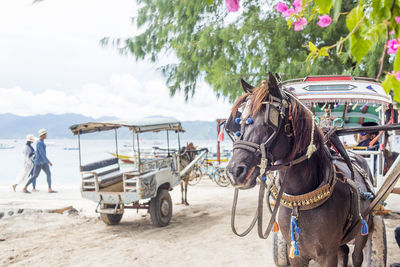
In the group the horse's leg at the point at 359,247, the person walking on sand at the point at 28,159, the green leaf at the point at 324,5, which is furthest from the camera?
the person walking on sand at the point at 28,159

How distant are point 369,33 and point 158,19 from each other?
8.86 meters

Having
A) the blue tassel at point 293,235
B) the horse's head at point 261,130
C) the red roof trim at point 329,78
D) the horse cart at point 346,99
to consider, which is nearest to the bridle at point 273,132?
the horse's head at point 261,130

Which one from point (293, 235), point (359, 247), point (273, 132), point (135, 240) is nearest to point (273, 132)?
point (273, 132)

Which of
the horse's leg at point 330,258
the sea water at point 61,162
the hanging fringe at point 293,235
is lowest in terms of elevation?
the sea water at point 61,162

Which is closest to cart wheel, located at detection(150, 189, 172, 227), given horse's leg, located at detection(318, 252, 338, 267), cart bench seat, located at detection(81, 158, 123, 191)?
cart bench seat, located at detection(81, 158, 123, 191)

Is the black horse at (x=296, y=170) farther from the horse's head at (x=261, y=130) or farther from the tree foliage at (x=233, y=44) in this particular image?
the tree foliage at (x=233, y=44)

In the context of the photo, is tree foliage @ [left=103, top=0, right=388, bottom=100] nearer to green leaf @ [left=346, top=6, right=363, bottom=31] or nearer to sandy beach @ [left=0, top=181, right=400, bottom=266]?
sandy beach @ [left=0, top=181, right=400, bottom=266]

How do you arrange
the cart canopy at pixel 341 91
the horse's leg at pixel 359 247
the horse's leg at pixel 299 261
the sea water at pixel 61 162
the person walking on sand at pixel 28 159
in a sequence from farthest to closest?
the sea water at pixel 61 162
the person walking on sand at pixel 28 159
the cart canopy at pixel 341 91
the horse's leg at pixel 359 247
the horse's leg at pixel 299 261

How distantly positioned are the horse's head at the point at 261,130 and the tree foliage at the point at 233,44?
5.13m

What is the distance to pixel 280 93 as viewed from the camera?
2.15m

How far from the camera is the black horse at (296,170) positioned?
6.48ft

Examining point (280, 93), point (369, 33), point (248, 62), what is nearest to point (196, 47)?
point (248, 62)

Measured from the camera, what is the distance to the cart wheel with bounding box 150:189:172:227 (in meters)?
6.50

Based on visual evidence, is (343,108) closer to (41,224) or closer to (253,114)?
(253,114)
